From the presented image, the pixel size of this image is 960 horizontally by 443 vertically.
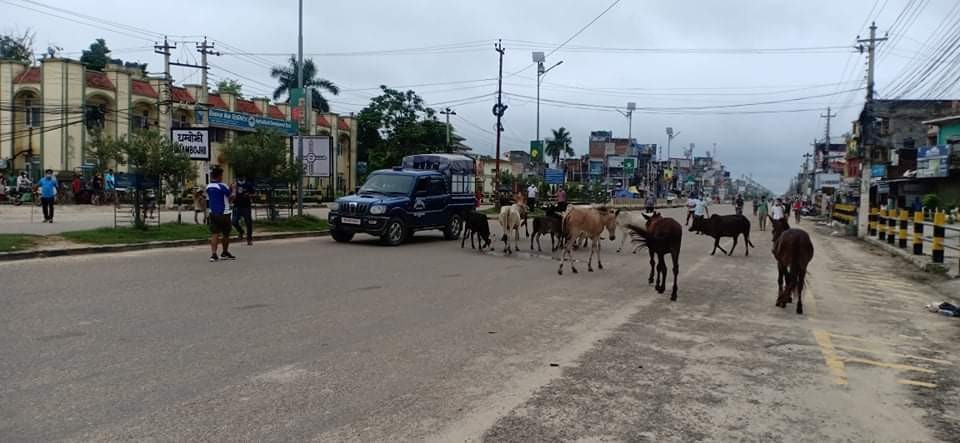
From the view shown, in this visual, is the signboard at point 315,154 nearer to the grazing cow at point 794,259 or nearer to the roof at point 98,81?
the grazing cow at point 794,259

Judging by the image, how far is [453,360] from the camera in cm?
635

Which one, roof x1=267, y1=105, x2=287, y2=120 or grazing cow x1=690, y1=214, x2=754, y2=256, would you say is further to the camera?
roof x1=267, y1=105, x2=287, y2=120

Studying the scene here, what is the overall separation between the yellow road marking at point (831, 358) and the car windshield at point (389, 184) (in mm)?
13122

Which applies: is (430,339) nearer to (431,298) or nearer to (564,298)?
(431,298)

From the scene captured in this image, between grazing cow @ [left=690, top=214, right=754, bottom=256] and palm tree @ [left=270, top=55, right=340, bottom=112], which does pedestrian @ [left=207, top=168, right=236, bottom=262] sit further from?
palm tree @ [left=270, top=55, right=340, bottom=112]

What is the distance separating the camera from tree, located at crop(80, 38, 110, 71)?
59009 mm

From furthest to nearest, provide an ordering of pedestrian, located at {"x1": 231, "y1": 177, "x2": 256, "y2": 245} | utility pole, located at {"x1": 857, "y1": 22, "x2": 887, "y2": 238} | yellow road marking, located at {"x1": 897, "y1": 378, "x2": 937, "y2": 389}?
utility pole, located at {"x1": 857, "y1": 22, "x2": 887, "y2": 238} → pedestrian, located at {"x1": 231, "y1": 177, "x2": 256, "y2": 245} → yellow road marking, located at {"x1": 897, "y1": 378, "x2": 937, "y2": 389}

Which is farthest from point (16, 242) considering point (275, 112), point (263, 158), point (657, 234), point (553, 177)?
point (553, 177)

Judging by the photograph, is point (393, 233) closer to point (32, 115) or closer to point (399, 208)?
point (399, 208)

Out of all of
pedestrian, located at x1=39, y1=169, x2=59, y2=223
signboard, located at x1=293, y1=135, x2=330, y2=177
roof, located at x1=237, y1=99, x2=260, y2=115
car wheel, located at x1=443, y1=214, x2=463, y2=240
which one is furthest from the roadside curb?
roof, located at x1=237, y1=99, x2=260, y2=115

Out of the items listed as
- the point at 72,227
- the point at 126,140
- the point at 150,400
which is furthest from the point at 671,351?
the point at 72,227

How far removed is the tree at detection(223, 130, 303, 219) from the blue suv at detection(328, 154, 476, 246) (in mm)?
Result: 3338

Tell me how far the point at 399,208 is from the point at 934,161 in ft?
141

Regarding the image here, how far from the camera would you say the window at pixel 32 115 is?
133ft
